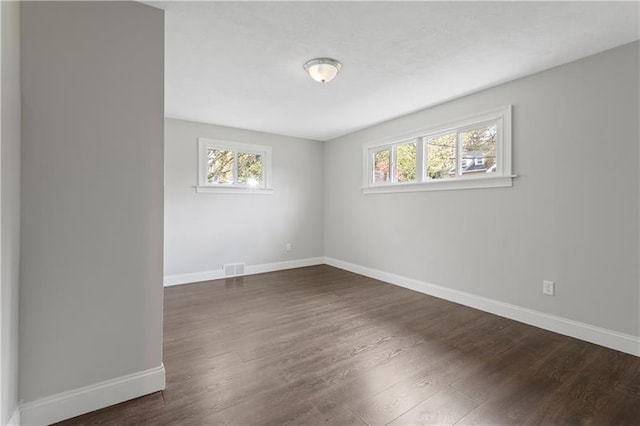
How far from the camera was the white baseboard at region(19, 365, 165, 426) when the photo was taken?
4.94 feet

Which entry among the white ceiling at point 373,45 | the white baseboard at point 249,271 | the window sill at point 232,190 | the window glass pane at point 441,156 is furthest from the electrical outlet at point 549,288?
the window sill at point 232,190

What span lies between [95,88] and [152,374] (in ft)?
5.81

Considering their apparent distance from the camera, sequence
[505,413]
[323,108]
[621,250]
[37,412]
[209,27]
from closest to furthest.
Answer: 1. [37,412]
2. [505,413]
3. [209,27]
4. [621,250]
5. [323,108]

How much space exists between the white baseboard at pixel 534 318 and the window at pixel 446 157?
4.28 ft

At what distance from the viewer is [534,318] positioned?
2.84 meters

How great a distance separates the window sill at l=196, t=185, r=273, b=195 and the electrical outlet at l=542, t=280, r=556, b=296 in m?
4.07

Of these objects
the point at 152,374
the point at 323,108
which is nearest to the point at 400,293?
the point at 323,108

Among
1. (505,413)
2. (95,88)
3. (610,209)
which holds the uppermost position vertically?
(95,88)

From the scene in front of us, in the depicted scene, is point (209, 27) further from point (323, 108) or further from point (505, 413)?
point (505, 413)

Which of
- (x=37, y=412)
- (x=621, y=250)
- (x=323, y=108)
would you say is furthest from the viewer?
(x=323, y=108)

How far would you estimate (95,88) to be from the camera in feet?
5.45

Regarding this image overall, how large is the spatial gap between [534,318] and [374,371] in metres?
1.92

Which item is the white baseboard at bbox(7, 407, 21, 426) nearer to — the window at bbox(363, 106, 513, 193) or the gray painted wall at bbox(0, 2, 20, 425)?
the gray painted wall at bbox(0, 2, 20, 425)

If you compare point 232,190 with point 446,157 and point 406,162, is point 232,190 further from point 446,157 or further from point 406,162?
point 446,157
